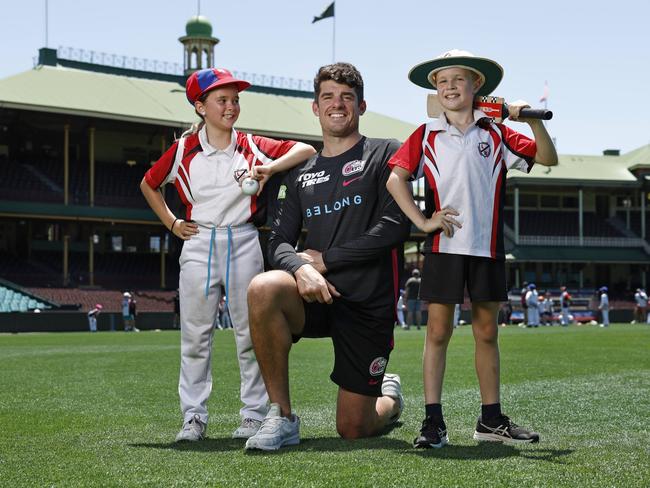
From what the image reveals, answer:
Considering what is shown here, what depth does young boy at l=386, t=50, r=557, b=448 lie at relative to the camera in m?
5.03

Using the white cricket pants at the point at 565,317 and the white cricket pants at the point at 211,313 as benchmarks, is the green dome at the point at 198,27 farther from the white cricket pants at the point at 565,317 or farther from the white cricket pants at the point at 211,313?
the white cricket pants at the point at 211,313

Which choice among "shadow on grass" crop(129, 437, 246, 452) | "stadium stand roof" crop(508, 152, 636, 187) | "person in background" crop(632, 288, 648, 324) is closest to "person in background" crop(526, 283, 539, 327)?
"person in background" crop(632, 288, 648, 324)

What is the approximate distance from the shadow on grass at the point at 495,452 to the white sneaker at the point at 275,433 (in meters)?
0.68

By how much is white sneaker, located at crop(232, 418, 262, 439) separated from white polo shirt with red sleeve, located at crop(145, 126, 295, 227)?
3.88ft

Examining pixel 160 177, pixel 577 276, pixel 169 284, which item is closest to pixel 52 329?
pixel 169 284

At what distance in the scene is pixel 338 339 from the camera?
17.6 feet

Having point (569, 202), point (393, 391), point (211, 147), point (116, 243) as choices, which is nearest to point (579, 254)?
point (569, 202)

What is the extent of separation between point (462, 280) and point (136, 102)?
138 ft

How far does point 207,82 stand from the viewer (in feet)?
18.9

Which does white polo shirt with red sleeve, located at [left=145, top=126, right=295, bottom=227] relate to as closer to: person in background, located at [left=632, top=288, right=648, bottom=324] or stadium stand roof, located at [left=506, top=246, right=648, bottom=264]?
person in background, located at [left=632, top=288, right=648, bottom=324]

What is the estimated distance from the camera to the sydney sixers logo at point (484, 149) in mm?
5102

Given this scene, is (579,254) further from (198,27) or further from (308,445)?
(308,445)

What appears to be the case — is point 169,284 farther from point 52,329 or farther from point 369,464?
point 369,464

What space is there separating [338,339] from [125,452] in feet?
4.39
